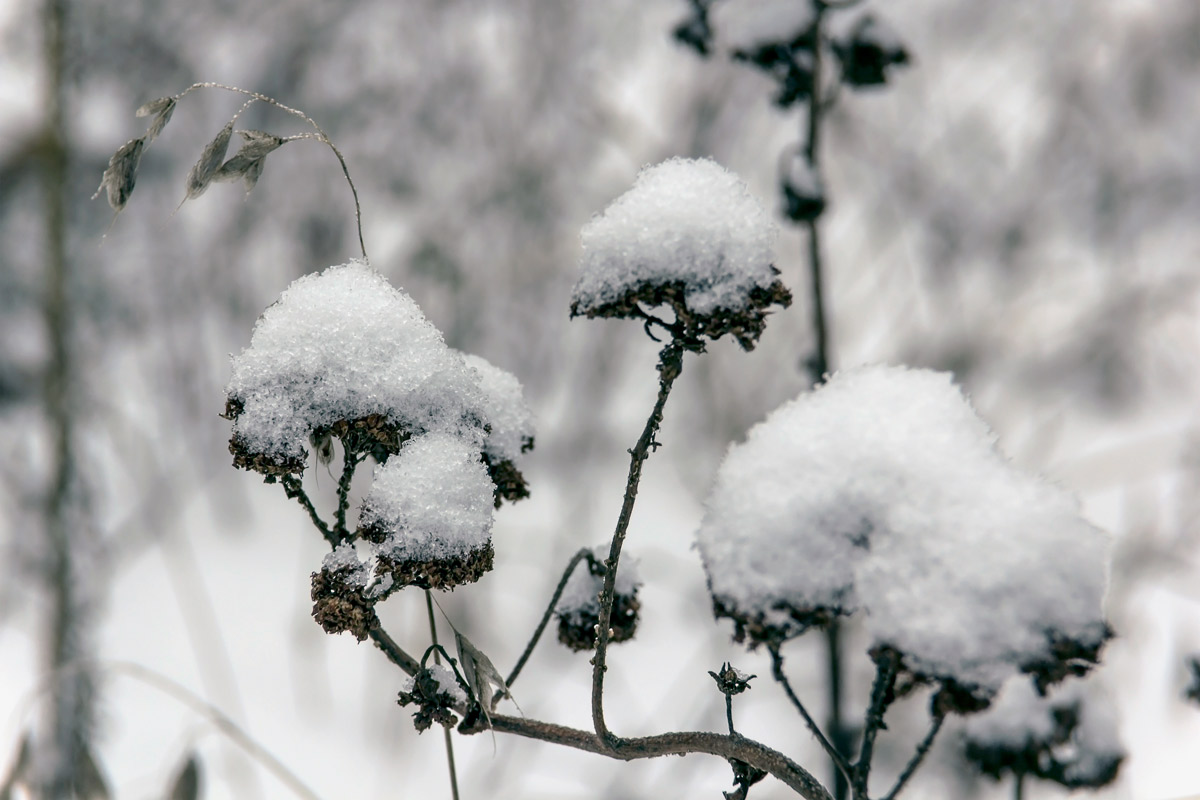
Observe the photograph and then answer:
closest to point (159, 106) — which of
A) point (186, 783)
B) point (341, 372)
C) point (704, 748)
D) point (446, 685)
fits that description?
point (341, 372)

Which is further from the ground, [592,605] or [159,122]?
[159,122]

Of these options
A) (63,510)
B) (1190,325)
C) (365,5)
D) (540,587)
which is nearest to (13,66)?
(63,510)

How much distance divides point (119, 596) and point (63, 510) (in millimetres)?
2002

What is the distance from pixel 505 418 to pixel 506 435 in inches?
0.5

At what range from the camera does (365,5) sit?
3.51m

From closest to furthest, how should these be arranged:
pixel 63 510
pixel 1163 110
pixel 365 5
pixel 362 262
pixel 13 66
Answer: pixel 362 262 < pixel 63 510 < pixel 13 66 < pixel 1163 110 < pixel 365 5

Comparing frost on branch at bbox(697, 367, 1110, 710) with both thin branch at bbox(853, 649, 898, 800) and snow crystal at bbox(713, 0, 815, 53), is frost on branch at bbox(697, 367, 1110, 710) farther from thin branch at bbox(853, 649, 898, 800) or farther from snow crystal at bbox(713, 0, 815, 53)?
snow crystal at bbox(713, 0, 815, 53)

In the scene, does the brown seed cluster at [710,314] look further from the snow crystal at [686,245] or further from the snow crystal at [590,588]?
the snow crystal at [590,588]

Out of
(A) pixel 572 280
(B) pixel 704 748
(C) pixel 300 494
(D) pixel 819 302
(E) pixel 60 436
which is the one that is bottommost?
(B) pixel 704 748

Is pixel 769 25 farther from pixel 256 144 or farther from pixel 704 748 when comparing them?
pixel 704 748

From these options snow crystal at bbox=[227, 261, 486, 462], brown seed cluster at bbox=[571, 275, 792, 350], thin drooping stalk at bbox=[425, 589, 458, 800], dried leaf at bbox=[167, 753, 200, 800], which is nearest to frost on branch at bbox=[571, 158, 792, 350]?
brown seed cluster at bbox=[571, 275, 792, 350]

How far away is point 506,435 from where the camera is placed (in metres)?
0.62

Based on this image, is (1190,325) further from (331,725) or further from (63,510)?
(63,510)

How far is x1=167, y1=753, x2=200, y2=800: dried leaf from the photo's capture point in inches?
38.2
